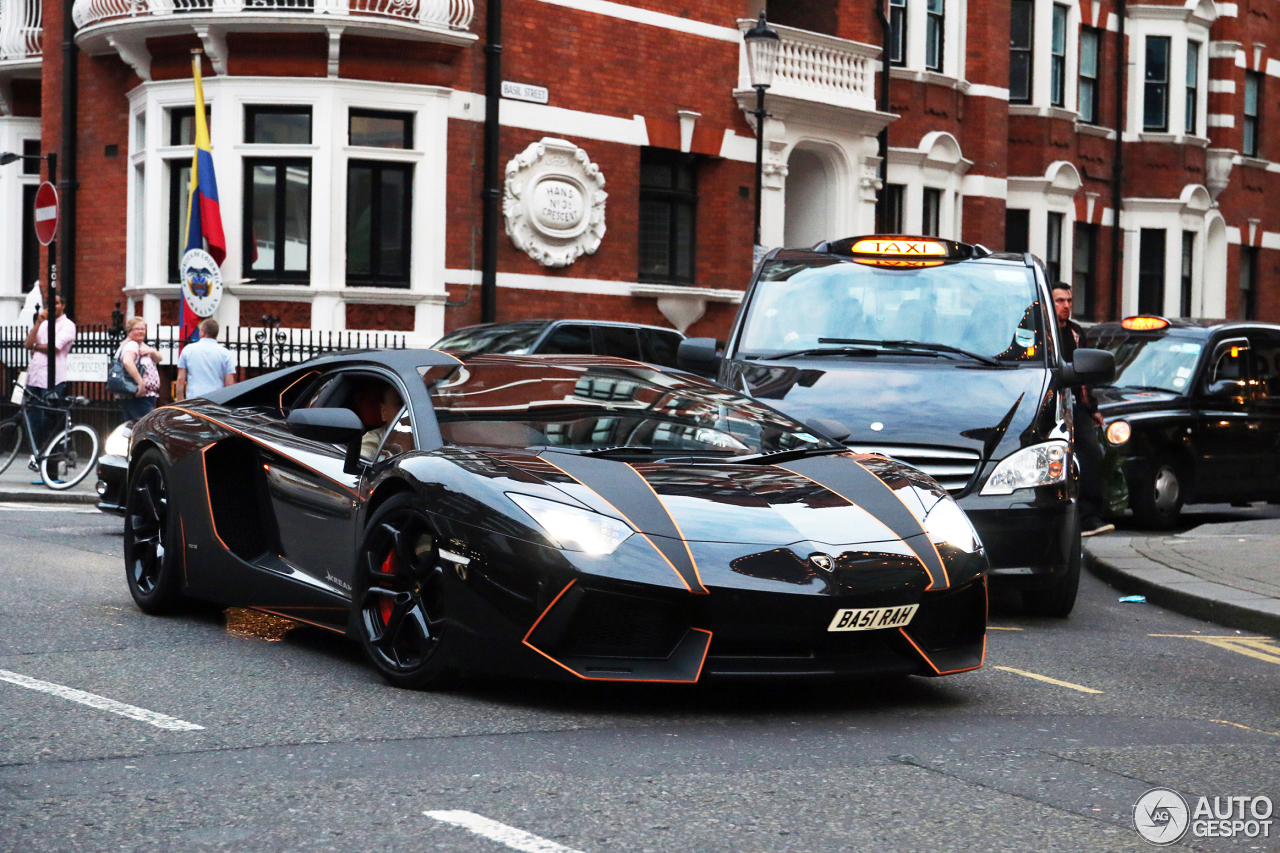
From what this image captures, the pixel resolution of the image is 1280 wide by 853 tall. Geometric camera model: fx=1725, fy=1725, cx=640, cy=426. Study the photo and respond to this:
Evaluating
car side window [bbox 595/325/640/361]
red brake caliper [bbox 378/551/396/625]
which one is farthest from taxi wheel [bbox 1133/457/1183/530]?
red brake caliper [bbox 378/551/396/625]

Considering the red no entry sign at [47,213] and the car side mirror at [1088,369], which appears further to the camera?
the red no entry sign at [47,213]

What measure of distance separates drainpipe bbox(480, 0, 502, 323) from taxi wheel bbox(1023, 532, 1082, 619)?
14367 mm

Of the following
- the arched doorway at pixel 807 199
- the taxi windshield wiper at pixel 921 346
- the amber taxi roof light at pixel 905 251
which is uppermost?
the arched doorway at pixel 807 199

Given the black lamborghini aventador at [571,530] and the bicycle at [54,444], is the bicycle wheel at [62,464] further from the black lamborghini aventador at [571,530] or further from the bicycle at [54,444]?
the black lamborghini aventador at [571,530]

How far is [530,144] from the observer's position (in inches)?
914

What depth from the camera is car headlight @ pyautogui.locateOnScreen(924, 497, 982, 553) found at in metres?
6.13

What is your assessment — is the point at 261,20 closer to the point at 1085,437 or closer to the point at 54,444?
the point at 54,444

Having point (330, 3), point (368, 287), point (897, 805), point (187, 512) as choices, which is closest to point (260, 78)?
point (330, 3)

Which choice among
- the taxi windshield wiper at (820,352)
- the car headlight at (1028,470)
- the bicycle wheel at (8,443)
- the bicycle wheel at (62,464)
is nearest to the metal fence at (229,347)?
the bicycle wheel at (8,443)

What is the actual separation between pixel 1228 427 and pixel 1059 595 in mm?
6880

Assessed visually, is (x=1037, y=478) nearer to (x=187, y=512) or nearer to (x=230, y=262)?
(x=187, y=512)

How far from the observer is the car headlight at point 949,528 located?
6133 mm

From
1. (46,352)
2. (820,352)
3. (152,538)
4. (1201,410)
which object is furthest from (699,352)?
(46,352)

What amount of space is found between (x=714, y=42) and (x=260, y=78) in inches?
287
